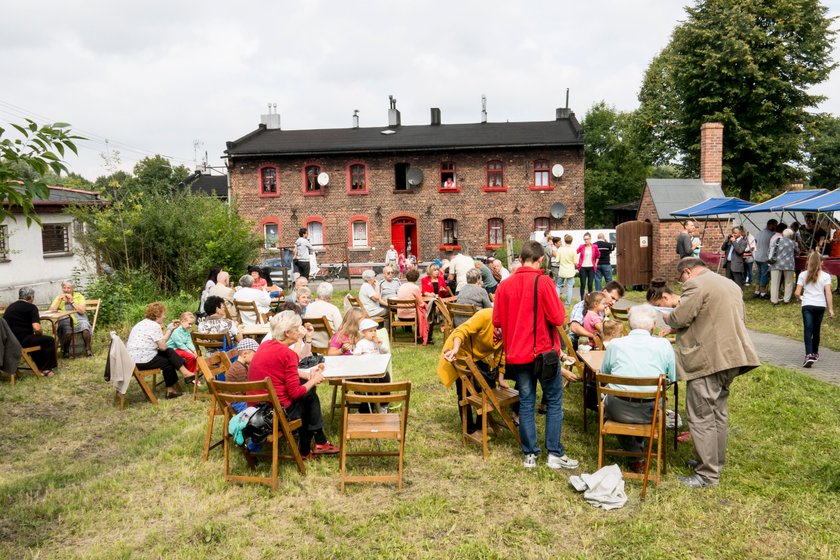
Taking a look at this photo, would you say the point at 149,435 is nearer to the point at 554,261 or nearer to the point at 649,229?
the point at 554,261

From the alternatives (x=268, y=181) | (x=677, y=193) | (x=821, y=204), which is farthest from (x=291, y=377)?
(x=268, y=181)

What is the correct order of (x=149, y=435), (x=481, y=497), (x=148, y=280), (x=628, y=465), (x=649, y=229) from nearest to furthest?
1. (x=481, y=497)
2. (x=628, y=465)
3. (x=149, y=435)
4. (x=148, y=280)
5. (x=649, y=229)

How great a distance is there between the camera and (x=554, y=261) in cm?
1633

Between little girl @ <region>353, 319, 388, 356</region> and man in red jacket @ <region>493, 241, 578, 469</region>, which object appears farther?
little girl @ <region>353, 319, 388, 356</region>

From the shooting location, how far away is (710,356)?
16.1ft

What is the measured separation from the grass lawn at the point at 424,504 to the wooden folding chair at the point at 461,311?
220 cm

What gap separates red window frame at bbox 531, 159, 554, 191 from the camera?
3041 cm

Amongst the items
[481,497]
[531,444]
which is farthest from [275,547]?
[531,444]

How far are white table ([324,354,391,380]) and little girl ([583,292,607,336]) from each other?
7.61 ft

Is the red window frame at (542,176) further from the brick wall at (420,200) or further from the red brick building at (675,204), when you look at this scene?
the red brick building at (675,204)

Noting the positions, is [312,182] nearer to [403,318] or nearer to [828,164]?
[403,318]

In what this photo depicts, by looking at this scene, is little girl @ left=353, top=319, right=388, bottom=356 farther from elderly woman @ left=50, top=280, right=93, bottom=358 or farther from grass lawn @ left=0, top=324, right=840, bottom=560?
elderly woman @ left=50, top=280, right=93, bottom=358

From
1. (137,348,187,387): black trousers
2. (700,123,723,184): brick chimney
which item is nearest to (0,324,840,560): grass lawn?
(137,348,187,387): black trousers

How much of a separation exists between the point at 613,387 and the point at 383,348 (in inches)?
96.5
